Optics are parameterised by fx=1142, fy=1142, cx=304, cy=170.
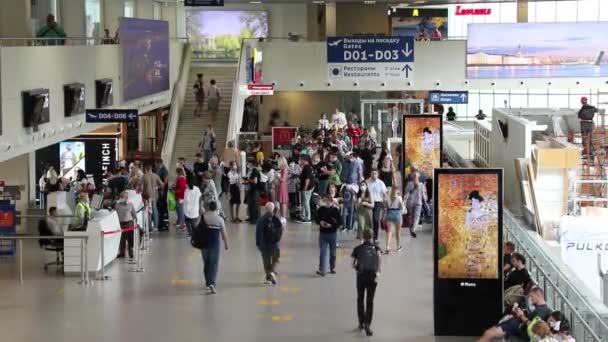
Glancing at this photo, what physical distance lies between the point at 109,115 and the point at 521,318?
44.9ft

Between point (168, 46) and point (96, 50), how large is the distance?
867 centimetres

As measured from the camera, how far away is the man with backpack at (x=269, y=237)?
16.9 m

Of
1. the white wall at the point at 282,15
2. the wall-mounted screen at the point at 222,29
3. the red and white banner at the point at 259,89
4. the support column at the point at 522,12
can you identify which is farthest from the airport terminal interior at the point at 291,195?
the white wall at the point at 282,15

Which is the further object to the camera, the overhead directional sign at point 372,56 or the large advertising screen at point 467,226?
the overhead directional sign at point 372,56

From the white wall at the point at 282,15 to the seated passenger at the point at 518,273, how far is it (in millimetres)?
33982

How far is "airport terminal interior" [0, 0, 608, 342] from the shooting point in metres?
13.8

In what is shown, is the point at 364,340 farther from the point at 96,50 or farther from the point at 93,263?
the point at 96,50

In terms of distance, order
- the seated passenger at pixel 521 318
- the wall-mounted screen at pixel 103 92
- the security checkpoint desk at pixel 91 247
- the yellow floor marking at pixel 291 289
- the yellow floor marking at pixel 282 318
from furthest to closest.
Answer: the wall-mounted screen at pixel 103 92, the security checkpoint desk at pixel 91 247, the yellow floor marking at pixel 291 289, the yellow floor marking at pixel 282 318, the seated passenger at pixel 521 318

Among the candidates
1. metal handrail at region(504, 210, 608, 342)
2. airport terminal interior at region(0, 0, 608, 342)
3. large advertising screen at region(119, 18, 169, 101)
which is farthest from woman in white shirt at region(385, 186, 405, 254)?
large advertising screen at region(119, 18, 169, 101)

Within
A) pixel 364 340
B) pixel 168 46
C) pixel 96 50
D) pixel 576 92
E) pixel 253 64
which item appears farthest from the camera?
pixel 576 92

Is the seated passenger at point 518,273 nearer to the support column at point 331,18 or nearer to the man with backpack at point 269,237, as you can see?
the man with backpack at point 269,237

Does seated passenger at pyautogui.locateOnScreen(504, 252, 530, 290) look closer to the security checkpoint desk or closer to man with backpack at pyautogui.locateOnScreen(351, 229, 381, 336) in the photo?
man with backpack at pyautogui.locateOnScreen(351, 229, 381, 336)

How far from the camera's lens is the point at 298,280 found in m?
17.4

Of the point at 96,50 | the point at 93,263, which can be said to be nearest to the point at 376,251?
the point at 93,263
